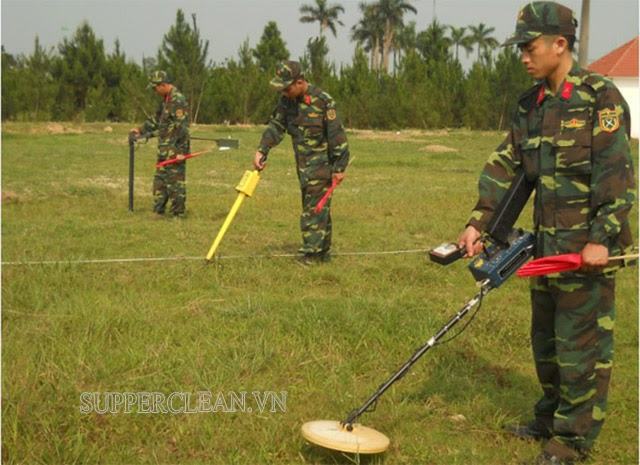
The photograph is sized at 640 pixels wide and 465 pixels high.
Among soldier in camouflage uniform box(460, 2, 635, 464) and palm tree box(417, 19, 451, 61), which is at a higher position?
palm tree box(417, 19, 451, 61)

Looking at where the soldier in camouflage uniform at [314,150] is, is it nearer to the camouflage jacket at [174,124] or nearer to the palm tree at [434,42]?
the camouflage jacket at [174,124]

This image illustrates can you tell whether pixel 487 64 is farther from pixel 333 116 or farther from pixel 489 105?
pixel 333 116

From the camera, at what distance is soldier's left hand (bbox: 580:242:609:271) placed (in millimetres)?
3027

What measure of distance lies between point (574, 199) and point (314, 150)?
3.95 m

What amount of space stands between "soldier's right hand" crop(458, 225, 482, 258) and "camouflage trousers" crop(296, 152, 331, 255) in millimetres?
3637

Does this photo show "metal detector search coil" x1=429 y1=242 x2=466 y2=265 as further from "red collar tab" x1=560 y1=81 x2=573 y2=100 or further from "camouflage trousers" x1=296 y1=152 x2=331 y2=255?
"camouflage trousers" x1=296 y1=152 x2=331 y2=255

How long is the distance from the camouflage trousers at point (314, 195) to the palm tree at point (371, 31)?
55.2 m

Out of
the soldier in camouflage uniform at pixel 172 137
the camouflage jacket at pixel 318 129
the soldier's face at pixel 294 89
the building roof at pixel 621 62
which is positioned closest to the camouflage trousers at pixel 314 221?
the camouflage jacket at pixel 318 129

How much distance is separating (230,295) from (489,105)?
115ft

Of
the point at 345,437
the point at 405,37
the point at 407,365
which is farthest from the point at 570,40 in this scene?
the point at 405,37

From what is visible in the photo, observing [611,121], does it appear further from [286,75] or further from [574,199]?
[286,75]

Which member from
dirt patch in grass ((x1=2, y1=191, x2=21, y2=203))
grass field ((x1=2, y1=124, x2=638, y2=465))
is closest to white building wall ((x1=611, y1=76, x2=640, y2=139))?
grass field ((x1=2, y1=124, x2=638, y2=465))

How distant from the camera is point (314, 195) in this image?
698 centimetres

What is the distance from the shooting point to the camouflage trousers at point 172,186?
9.72m
